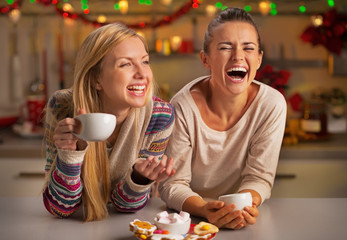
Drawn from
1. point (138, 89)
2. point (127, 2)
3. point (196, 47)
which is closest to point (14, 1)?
point (127, 2)

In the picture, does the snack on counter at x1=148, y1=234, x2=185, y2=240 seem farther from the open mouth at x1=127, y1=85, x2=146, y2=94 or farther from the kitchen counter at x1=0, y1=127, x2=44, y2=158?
the kitchen counter at x1=0, y1=127, x2=44, y2=158

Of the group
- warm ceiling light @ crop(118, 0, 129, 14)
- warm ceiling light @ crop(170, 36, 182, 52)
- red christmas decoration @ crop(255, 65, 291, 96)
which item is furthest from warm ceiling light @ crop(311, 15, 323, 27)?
warm ceiling light @ crop(118, 0, 129, 14)

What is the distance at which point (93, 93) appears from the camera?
55.4 inches

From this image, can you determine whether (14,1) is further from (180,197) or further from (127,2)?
(180,197)

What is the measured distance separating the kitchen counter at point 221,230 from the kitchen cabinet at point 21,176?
1.09 metres

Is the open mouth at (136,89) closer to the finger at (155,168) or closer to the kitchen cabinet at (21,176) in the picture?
the finger at (155,168)

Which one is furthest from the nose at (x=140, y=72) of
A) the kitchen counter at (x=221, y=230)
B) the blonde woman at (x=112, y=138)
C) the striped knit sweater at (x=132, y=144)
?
the kitchen counter at (x=221, y=230)

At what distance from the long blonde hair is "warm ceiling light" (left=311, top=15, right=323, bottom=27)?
1.83 m

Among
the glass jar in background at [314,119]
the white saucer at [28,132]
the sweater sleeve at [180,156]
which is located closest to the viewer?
the sweater sleeve at [180,156]

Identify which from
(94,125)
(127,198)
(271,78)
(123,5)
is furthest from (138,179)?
Result: (123,5)

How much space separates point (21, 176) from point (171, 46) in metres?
1.14

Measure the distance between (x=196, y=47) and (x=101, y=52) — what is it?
176cm

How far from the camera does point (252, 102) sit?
61.0 inches

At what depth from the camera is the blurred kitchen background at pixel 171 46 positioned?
9.53 ft
